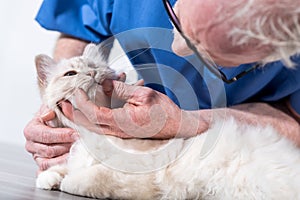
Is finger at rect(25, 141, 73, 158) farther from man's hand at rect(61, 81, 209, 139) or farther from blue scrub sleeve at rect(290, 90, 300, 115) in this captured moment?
blue scrub sleeve at rect(290, 90, 300, 115)

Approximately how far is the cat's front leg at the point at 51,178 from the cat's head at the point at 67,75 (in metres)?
0.14

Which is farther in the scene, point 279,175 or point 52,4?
point 52,4

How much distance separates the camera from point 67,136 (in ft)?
4.03

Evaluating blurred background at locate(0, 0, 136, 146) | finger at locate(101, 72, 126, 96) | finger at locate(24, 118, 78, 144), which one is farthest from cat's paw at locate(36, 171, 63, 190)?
blurred background at locate(0, 0, 136, 146)

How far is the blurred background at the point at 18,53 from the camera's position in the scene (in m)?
2.43

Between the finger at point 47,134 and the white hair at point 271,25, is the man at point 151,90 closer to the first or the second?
the finger at point 47,134

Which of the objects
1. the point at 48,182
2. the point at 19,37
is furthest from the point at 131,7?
the point at 19,37

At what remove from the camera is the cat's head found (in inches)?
46.1

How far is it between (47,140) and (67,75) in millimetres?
179

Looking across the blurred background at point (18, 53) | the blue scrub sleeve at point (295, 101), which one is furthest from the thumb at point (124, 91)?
the blurred background at point (18, 53)

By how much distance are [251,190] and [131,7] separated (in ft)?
2.21

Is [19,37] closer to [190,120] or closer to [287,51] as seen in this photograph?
[190,120]

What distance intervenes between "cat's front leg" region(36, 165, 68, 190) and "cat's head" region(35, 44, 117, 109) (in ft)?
0.47

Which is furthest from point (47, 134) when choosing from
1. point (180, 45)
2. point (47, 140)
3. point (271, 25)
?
point (271, 25)
